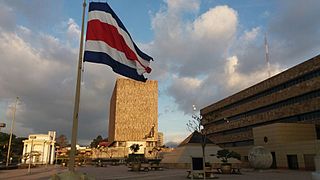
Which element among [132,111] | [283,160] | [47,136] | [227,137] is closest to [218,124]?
[227,137]

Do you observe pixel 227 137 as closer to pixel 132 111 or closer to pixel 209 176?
pixel 209 176

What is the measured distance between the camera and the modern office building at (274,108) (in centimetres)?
4553

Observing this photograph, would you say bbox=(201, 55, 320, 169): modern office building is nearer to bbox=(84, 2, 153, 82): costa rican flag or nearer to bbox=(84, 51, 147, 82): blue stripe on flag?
bbox=(84, 51, 147, 82): blue stripe on flag

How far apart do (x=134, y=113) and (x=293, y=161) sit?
103236mm

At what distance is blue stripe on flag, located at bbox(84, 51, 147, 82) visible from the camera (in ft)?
37.3

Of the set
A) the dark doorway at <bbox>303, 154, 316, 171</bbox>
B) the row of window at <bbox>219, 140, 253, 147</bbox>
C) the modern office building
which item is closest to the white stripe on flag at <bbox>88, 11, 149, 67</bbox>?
the modern office building

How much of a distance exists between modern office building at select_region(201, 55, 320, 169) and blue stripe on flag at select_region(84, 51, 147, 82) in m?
24.0

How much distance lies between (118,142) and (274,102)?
88702mm

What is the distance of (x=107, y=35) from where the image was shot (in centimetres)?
1232

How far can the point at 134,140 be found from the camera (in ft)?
436

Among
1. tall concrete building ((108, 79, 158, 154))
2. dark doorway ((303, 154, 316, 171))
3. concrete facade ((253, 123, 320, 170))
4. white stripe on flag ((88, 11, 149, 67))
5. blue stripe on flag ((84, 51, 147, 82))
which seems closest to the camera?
blue stripe on flag ((84, 51, 147, 82))

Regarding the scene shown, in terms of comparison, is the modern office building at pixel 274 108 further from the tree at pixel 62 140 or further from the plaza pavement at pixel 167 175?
the tree at pixel 62 140

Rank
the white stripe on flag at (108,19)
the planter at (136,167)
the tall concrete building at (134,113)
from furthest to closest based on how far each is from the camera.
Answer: the tall concrete building at (134,113) < the planter at (136,167) < the white stripe on flag at (108,19)

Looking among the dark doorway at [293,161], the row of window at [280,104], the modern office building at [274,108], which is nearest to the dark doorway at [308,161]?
the modern office building at [274,108]
